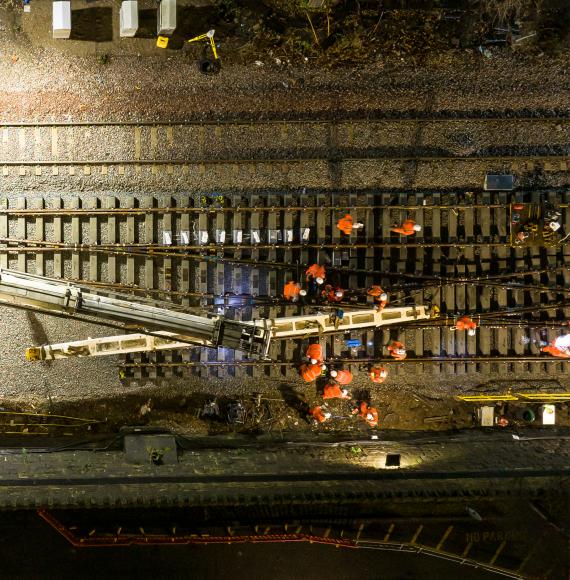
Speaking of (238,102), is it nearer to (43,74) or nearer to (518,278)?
(43,74)

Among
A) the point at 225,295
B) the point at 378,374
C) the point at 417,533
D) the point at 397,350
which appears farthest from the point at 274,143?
the point at 417,533

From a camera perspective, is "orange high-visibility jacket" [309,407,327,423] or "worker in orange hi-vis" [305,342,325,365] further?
"orange high-visibility jacket" [309,407,327,423]

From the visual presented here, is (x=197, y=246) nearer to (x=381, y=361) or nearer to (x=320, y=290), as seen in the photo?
(x=320, y=290)


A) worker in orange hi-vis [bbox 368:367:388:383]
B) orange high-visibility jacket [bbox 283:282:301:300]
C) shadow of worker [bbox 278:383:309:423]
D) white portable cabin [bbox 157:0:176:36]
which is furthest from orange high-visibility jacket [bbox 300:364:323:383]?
white portable cabin [bbox 157:0:176:36]

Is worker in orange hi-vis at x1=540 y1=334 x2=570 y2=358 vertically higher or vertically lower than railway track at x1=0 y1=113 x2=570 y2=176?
lower

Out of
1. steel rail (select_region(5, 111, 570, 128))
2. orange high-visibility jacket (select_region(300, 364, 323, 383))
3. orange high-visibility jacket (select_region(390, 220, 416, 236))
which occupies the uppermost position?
steel rail (select_region(5, 111, 570, 128))

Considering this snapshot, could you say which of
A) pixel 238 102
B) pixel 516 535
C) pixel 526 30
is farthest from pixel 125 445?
pixel 526 30

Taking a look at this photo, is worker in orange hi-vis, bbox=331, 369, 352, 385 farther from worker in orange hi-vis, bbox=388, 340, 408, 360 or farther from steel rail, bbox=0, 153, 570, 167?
steel rail, bbox=0, 153, 570, 167
